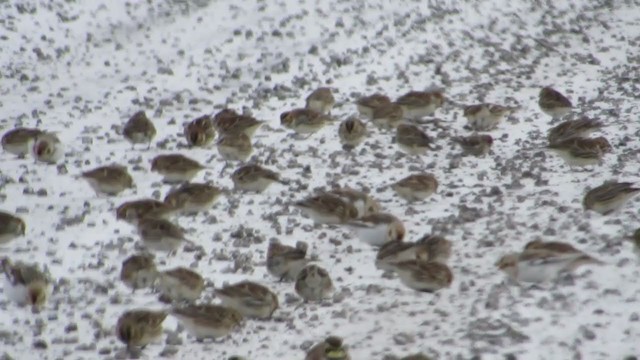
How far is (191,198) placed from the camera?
37.1 feet

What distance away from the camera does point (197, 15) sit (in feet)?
64.9

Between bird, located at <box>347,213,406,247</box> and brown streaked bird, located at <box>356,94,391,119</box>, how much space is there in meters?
4.51

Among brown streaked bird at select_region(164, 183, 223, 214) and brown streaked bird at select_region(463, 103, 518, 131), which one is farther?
brown streaked bird at select_region(463, 103, 518, 131)

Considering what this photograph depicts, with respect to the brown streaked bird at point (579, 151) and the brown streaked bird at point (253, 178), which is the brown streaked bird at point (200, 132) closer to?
the brown streaked bird at point (253, 178)

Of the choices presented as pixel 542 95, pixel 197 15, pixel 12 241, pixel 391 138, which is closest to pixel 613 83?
pixel 542 95

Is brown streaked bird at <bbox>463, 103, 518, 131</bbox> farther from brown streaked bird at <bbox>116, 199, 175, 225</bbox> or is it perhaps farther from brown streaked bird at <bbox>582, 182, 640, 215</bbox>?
brown streaked bird at <bbox>116, 199, 175, 225</bbox>

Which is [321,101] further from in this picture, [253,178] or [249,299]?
[249,299]

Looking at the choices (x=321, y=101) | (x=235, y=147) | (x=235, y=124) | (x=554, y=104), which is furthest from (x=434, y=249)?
(x=554, y=104)

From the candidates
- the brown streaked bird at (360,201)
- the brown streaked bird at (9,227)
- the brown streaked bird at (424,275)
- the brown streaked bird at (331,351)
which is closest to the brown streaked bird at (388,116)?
the brown streaked bird at (360,201)

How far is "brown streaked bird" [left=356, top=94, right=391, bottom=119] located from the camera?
15008 mm

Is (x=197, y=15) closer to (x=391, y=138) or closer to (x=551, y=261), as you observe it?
(x=391, y=138)

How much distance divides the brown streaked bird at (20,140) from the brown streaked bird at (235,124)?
7.07 ft

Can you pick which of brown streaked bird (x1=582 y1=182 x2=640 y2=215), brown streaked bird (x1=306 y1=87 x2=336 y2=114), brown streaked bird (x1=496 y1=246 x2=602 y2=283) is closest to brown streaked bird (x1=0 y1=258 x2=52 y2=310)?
brown streaked bird (x1=496 y1=246 x2=602 y2=283)

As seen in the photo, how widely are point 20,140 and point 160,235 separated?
381 cm
